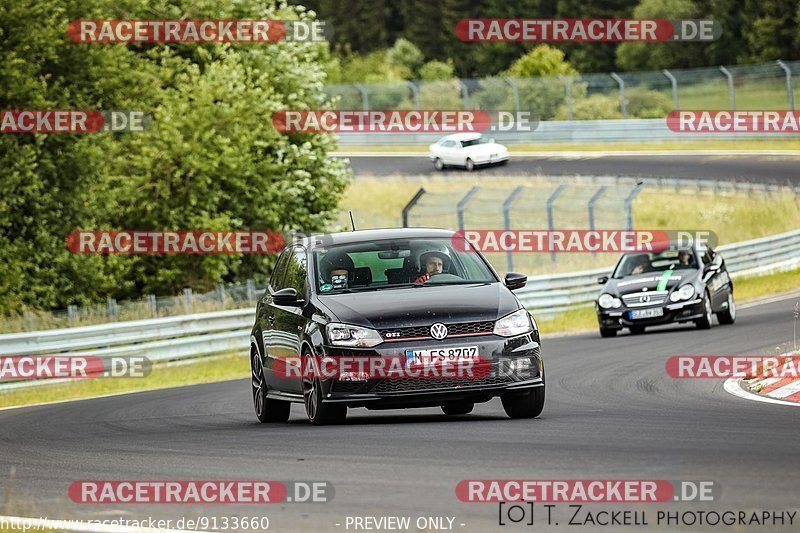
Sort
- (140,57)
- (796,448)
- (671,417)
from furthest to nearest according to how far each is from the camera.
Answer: (140,57) → (671,417) → (796,448)

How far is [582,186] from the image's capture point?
1932 inches

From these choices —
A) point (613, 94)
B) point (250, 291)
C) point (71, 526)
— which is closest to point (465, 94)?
point (613, 94)

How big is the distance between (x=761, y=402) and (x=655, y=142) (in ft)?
155

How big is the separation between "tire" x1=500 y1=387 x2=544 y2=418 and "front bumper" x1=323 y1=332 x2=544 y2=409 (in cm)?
24

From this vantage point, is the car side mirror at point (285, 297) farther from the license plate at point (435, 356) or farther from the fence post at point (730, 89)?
the fence post at point (730, 89)

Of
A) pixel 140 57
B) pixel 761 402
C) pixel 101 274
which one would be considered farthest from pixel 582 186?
pixel 761 402

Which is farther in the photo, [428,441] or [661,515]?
[428,441]

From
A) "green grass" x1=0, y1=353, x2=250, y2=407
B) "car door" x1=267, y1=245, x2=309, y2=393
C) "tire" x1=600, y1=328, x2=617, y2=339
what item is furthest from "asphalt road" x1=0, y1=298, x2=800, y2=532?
"tire" x1=600, y1=328, x2=617, y2=339

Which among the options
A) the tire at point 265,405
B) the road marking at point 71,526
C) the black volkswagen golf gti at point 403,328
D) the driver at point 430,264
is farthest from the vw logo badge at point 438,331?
the road marking at point 71,526

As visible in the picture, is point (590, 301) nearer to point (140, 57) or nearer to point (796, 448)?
point (140, 57)

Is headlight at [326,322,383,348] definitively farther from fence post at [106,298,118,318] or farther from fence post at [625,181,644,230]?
fence post at [625,181,644,230]

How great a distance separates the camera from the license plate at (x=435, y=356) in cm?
1131

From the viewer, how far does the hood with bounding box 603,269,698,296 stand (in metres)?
22.6

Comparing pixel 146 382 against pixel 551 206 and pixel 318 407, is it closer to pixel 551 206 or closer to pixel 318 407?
pixel 318 407
